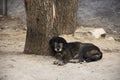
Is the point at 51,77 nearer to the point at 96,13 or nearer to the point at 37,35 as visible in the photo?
the point at 37,35

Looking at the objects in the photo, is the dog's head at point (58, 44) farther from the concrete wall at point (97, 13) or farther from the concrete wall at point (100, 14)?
the concrete wall at point (100, 14)

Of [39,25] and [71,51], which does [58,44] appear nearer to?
[71,51]

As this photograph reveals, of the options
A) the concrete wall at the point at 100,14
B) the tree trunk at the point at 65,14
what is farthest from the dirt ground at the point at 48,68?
the concrete wall at the point at 100,14

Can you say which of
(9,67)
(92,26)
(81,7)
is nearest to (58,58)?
(9,67)

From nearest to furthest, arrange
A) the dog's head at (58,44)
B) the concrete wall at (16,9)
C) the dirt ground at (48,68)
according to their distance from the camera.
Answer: the dirt ground at (48,68) < the dog's head at (58,44) < the concrete wall at (16,9)

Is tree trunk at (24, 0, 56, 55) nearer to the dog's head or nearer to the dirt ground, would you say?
the dirt ground

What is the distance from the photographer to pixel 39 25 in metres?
9.56

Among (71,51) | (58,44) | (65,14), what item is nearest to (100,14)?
(65,14)

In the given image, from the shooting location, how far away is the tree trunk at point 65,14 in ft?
39.3

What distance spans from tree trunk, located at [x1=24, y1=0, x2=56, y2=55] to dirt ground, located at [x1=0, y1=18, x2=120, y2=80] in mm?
219

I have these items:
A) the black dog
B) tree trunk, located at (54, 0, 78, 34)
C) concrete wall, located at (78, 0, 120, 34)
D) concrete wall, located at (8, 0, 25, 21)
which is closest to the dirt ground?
the black dog

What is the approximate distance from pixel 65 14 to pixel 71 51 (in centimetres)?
282

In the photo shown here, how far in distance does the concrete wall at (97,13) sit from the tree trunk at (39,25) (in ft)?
13.8

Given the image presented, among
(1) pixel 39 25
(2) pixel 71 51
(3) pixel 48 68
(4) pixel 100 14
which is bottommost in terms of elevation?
(3) pixel 48 68
